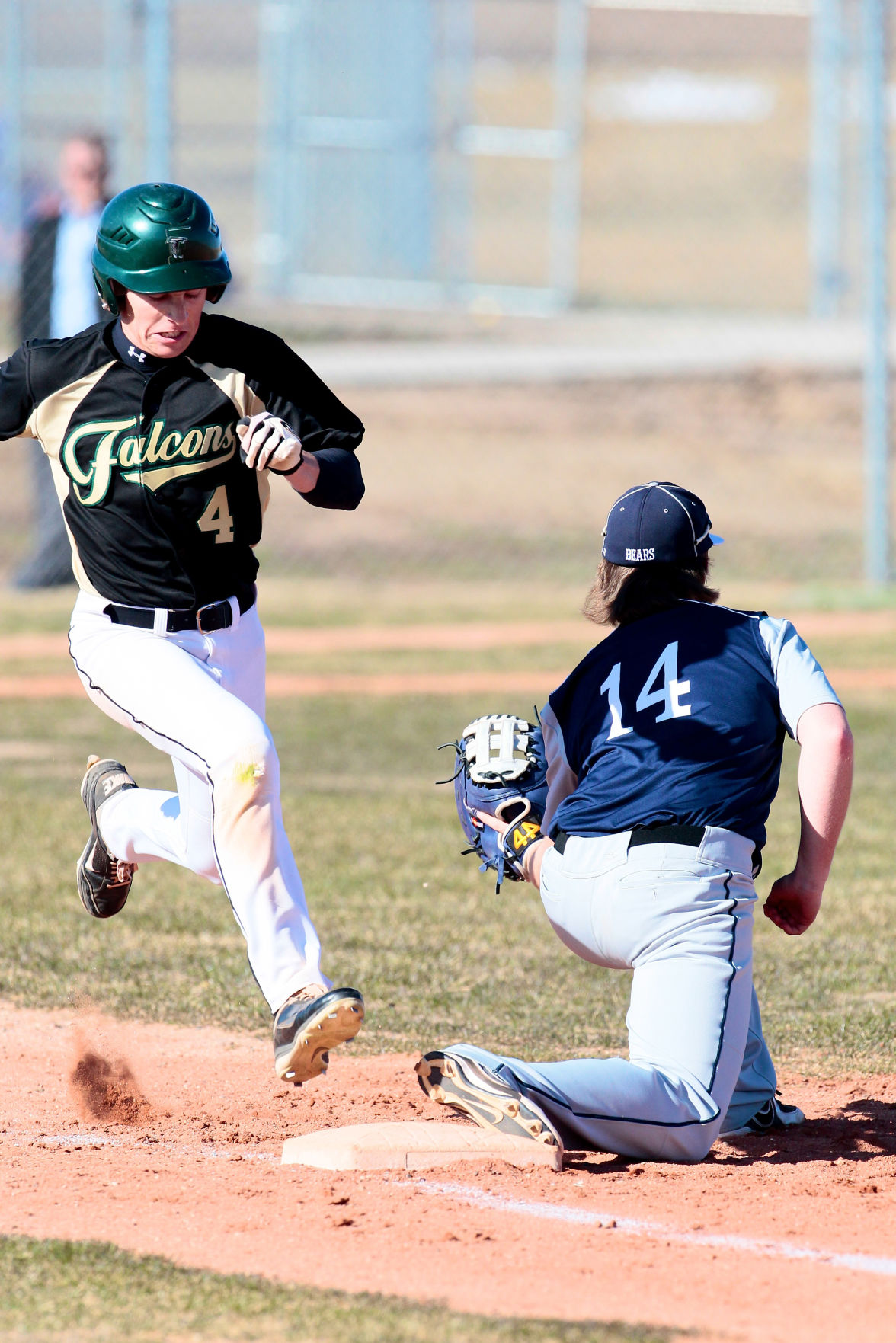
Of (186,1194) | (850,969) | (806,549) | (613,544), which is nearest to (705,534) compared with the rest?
(613,544)

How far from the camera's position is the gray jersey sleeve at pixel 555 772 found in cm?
385

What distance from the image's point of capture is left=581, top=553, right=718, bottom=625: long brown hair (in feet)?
12.4

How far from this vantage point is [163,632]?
154 inches

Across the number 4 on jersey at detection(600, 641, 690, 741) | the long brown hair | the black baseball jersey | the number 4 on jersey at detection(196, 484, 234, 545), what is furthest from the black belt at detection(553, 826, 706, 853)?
the number 4 on jersey at detection(196, 484, 234, 545)

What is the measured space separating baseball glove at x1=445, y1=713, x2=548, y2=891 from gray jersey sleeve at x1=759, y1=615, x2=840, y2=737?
54cm

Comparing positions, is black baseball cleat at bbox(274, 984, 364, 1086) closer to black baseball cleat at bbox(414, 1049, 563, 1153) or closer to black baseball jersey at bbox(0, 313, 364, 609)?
black baseball cleat at bbox(414, 1049, 563, 1153)

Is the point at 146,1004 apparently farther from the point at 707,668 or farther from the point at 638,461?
the point at 638,461

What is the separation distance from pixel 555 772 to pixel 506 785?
4.4 inches

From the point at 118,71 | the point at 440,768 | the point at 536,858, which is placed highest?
the point at 118,71

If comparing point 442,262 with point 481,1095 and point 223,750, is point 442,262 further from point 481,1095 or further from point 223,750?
point 481,1095

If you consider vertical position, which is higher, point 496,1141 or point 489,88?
point 489,88

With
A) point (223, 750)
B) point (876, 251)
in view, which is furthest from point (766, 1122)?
point (876, 251)

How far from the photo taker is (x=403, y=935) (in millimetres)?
5641

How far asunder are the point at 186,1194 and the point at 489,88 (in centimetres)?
3442
